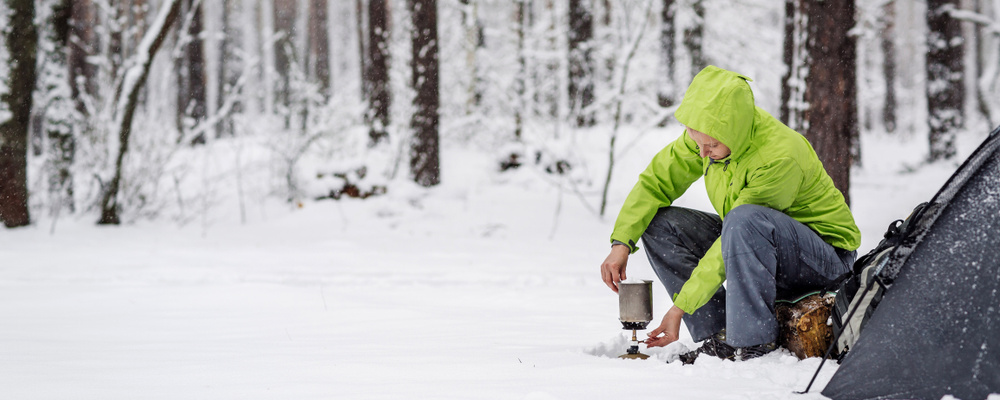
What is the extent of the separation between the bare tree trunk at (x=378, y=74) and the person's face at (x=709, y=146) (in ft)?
28.7

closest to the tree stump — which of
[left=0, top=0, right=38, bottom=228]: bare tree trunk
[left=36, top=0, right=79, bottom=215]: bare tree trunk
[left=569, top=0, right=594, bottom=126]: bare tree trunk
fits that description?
[left=0, top=0, right=38, bottom=228]: bare tree trunk

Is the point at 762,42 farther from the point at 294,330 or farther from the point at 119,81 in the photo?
the point at 294,330

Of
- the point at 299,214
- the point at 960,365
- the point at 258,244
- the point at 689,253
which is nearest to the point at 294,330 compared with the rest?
the point at 689,253

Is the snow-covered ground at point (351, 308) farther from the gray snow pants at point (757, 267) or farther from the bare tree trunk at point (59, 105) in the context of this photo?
the bare tree trunk at point (59, 105)

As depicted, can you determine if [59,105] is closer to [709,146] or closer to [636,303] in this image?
[636,303]

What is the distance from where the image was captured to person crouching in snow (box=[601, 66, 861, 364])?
2.27 m

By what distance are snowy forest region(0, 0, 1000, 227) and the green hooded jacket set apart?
3.17 m

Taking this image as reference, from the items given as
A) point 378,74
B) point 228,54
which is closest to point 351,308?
point 378,74

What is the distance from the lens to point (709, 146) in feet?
7.74

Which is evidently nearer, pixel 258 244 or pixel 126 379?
pixel 126 379

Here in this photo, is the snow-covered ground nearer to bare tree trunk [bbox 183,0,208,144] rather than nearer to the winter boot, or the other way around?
the winter boot

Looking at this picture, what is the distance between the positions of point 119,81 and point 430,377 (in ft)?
21.2

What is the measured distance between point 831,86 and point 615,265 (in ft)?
11.6

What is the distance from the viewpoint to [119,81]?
24.3ft
